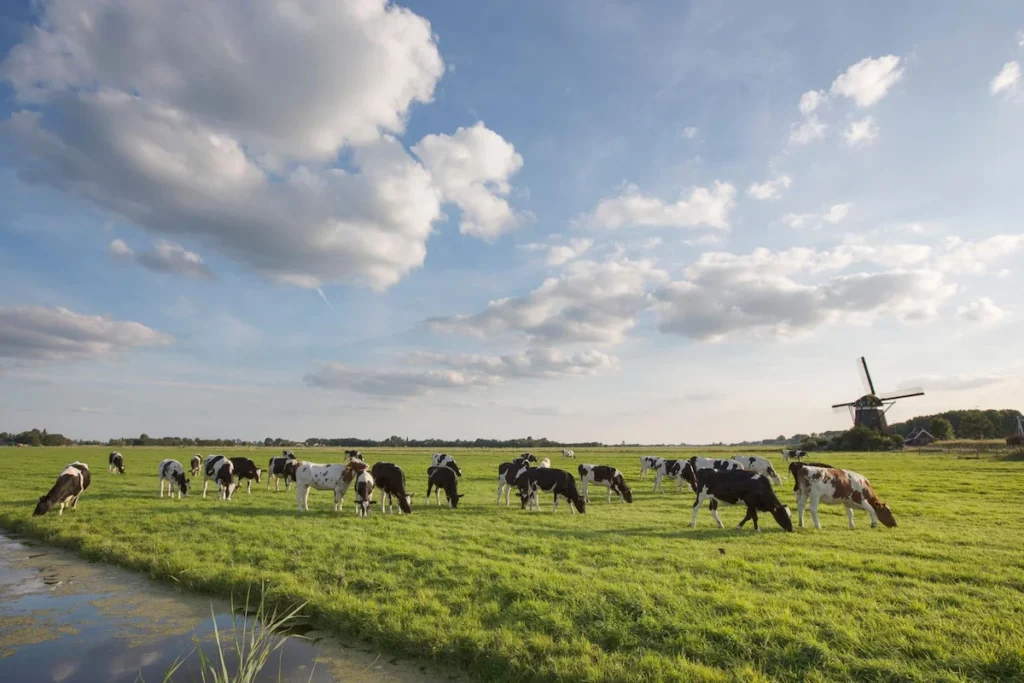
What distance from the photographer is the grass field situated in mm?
6387

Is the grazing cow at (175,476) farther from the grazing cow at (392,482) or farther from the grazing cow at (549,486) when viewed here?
the grazing cow at (549,486)

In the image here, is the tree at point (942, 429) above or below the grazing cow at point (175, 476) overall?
above

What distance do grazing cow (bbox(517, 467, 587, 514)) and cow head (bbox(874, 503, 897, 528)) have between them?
29.8ft

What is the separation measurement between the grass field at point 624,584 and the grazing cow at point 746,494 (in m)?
0.53

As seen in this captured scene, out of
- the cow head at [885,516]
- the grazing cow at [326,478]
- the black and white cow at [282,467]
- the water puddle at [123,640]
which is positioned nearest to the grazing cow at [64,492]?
the grazing cow at [326,478]

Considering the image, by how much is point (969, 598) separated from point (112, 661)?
12.6m

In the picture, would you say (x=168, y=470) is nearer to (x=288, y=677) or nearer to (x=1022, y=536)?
(x=288, y=677)

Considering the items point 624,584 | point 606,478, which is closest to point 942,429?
point 606,478

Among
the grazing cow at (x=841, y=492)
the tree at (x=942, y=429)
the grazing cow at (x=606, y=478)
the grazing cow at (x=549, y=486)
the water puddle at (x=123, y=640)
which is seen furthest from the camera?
the tree at (x=942, y=429)

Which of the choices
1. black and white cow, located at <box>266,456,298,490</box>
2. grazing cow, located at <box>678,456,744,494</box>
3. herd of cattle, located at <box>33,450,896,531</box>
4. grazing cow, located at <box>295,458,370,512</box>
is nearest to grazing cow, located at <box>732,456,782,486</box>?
grazing cow, located at <box>678,456,744,494</box>

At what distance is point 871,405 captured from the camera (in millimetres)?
91938

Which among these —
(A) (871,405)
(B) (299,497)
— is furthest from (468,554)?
(A) (871,405)

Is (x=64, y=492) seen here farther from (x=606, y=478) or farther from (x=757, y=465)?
(x=757, y=465)

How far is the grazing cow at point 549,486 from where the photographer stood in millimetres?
19406
